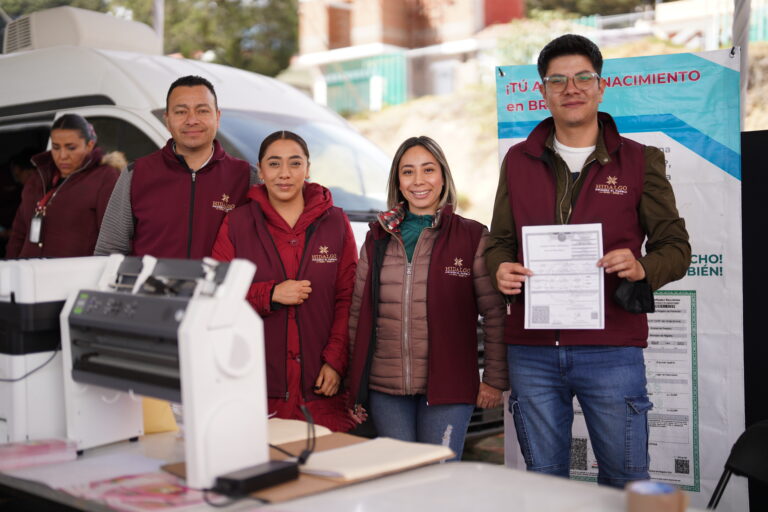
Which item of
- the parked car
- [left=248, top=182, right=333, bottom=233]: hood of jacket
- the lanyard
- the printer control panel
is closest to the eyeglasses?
[left=248, top=182, right=333, bottom=233]: hood of jacket

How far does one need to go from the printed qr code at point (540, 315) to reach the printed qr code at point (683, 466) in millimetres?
1372

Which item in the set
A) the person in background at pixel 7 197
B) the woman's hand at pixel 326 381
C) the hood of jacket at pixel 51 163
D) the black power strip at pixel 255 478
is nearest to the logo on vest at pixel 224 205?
the woman's hand at pixel 326 381

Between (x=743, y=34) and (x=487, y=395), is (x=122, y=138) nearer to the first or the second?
(x=487, y=395)

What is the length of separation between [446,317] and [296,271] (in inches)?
23.5

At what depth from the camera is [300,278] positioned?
3248mm

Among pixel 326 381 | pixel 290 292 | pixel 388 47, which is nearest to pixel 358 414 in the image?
pixel 326 381

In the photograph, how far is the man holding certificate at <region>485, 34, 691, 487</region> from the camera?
2.73 meters

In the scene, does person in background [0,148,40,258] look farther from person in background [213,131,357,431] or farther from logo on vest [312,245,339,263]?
logo on vest [312,245,339,263]

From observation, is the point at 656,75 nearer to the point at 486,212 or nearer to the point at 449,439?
the point at 449,439

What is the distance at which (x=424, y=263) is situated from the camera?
321 centimetres

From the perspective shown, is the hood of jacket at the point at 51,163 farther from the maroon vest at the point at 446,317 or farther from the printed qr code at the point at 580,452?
the printed qr code at the point at 580,452

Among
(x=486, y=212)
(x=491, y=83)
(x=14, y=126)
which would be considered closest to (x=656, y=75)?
(x=14, y=126)

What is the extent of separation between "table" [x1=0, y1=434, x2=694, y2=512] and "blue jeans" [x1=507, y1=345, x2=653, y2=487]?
781 mm

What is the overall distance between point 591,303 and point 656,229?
360 millimetres
